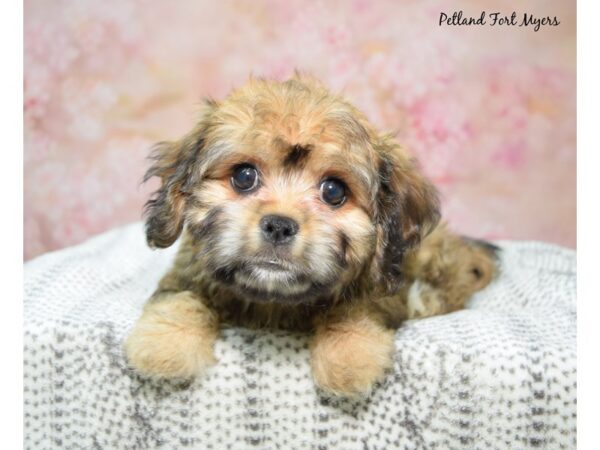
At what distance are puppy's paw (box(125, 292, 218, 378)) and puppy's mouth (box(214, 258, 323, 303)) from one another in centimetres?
22

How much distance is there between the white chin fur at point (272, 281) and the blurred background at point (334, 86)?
2025 millimetres

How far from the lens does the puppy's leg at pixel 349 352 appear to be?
1.92 m

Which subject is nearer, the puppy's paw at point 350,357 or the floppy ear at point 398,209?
the puppy's paw at point 350,357

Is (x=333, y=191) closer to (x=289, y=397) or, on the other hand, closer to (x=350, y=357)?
(x=350, y=357)

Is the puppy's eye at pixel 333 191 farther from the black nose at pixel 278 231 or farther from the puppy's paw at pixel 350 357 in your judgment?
the puppy's paw at pixel 350 357

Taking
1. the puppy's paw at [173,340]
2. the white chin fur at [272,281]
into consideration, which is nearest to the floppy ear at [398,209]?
the white chin fur at [272,281]

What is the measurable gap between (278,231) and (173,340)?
0.52 meters

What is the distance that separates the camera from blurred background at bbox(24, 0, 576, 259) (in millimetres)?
3746

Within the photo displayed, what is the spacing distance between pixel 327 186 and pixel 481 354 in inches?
29.5

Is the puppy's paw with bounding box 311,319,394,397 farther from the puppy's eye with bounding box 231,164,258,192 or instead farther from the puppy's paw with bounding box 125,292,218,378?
the puppy's eye with bounding box 231,164,258,192

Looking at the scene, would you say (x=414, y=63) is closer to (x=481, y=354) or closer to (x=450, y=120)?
(x=450, y=120)

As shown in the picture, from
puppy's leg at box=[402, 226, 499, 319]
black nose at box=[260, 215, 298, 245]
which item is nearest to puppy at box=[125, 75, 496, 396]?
black nose at box=[260, 215, 298, 245]

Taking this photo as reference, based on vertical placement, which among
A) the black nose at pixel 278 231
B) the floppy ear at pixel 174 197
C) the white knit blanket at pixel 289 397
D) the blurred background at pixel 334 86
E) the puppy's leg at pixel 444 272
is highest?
the blurred background at pixel 334 86
